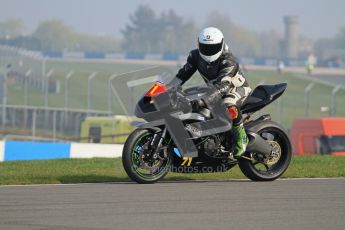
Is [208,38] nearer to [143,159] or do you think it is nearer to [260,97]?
[260,97]

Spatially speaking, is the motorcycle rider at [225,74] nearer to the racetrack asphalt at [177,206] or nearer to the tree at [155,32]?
the racetrack asphalt at [177,206]

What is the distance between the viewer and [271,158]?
1027cm

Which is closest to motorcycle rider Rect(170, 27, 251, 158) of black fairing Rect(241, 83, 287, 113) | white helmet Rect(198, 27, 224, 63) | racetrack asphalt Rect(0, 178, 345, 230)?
white helmet Rect(198, 27, 224, 63)

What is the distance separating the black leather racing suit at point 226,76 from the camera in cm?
980

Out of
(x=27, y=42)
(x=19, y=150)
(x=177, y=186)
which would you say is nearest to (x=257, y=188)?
(x=177, y=186)

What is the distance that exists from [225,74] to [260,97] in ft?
2.21

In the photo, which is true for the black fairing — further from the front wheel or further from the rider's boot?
the rider's boot

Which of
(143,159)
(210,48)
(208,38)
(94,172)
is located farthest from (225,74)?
(94,172)

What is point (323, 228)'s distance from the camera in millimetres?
6555

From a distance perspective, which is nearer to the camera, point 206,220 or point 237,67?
point 206,220

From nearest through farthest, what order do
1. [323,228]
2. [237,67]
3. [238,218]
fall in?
[323,228] → [238,218] → [237,67]

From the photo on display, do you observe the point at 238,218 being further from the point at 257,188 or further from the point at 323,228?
the point at 257,188

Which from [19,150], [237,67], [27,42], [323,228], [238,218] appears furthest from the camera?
[27,42]

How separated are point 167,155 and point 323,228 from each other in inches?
131
